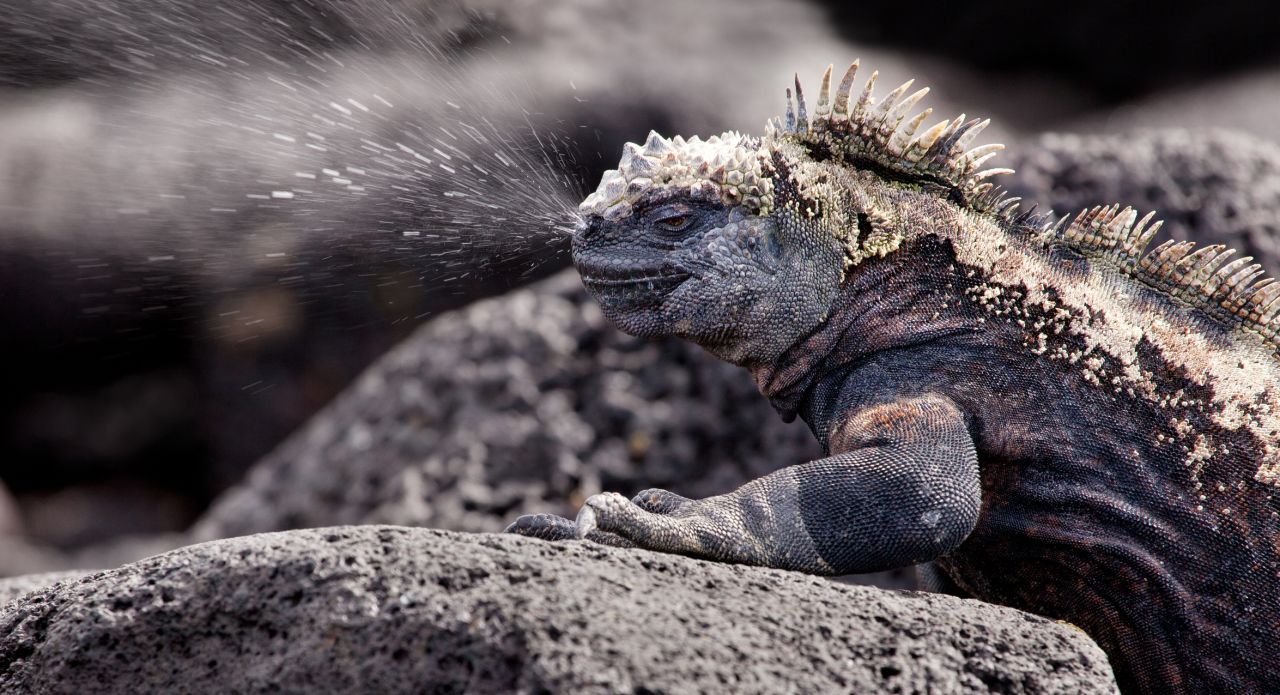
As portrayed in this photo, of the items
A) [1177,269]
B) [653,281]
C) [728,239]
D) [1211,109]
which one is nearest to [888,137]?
Answer: [728,239]

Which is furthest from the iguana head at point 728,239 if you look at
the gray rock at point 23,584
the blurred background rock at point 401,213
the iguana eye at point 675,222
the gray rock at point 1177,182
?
the gray rock at point 1177,182

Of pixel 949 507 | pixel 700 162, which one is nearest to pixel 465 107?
Result: pixel 700 162

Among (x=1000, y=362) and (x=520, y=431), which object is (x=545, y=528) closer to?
(x=1000, y=362)

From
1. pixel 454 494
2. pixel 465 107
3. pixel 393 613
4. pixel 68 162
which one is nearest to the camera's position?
pixel 393 613

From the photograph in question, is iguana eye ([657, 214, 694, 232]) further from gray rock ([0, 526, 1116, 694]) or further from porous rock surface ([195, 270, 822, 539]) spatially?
porous rock surface ([195, 270, 822, 539])

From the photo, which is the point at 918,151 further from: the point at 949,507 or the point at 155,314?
the point at 155,314

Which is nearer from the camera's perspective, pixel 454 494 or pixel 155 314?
pixel 454 494

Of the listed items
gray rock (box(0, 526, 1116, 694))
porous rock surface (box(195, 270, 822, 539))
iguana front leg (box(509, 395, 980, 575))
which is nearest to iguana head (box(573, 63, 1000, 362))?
iguana front leg (box(509, 395, 980, 575))

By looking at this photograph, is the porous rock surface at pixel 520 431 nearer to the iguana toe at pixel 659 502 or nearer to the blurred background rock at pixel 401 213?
the blurred background rock at pixel 401 213
